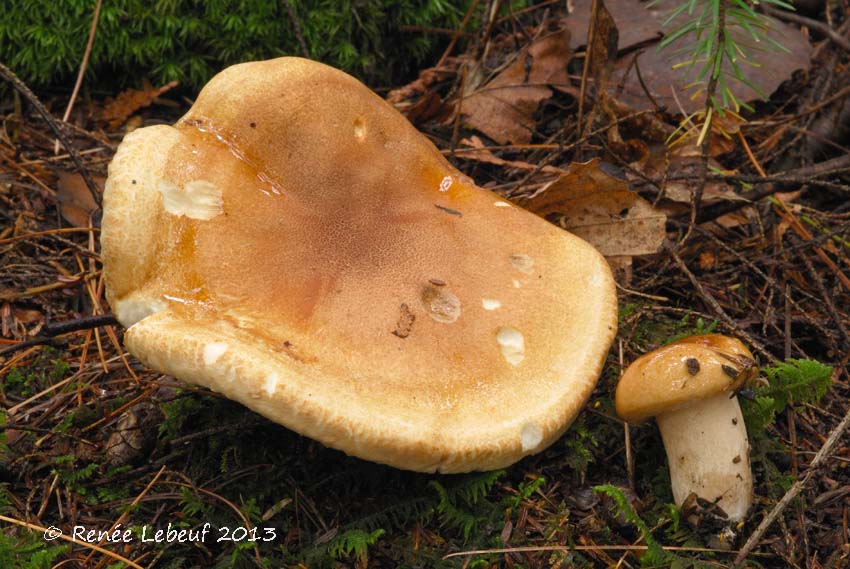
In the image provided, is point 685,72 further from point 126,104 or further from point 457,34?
point 126,104

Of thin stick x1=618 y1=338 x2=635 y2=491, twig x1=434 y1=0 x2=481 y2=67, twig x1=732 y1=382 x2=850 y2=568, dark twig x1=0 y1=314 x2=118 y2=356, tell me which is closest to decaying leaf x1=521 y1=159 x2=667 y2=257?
thin stick x1=618 y1=338 x2=635 y2=491

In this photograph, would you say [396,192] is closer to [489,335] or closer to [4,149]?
[489,335]

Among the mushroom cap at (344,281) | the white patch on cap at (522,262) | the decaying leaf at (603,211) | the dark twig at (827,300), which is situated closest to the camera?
the mushroom cap at (344,281)

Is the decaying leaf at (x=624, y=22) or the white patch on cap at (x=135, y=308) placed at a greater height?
the decaying leaf at (x=624, y=22)

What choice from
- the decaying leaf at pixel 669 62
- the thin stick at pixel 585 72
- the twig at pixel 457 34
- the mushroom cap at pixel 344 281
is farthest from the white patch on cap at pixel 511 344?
the twig at pixel 457 34

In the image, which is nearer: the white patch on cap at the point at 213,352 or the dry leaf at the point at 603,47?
the white patch on cap at the point at 213,352

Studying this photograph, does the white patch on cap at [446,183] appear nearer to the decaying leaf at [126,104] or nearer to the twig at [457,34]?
the twig at [457,34]

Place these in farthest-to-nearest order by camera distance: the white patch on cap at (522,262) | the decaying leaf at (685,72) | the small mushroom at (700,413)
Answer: the decaying leaf at (685,72) → the white patch on cap at (522,262) → the small mushroom at (700,413)

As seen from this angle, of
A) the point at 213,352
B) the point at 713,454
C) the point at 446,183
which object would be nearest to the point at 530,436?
the point at 713,454
